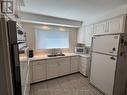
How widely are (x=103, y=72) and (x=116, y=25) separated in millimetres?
1294

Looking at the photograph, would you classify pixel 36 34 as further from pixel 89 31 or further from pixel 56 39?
pixel 89 31

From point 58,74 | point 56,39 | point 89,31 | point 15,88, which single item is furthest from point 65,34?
point 15,88

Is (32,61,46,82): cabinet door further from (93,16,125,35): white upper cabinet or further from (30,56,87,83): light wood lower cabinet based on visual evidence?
(93,16,125,35): white upper cabinet

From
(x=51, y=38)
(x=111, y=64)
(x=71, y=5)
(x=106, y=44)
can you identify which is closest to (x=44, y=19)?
(x=51, y=38)

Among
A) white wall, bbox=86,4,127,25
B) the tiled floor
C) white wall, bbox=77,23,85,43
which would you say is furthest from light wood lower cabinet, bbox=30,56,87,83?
white wall, bbox=86,4,127,25

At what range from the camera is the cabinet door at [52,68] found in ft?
9.45

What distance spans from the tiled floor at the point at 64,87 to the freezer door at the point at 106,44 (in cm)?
119

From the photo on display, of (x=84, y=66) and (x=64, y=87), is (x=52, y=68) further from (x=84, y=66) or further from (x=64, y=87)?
(x=84, y=66)

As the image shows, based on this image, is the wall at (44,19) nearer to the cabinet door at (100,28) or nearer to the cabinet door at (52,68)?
the cabinet door at (100,28)

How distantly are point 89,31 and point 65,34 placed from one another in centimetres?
111

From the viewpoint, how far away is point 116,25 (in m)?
2.18

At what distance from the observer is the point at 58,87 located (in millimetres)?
2535

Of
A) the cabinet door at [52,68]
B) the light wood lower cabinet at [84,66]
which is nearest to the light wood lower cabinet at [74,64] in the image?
the light wood lower cabinet at [84,66]

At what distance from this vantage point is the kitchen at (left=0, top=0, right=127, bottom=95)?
96 centimetres
